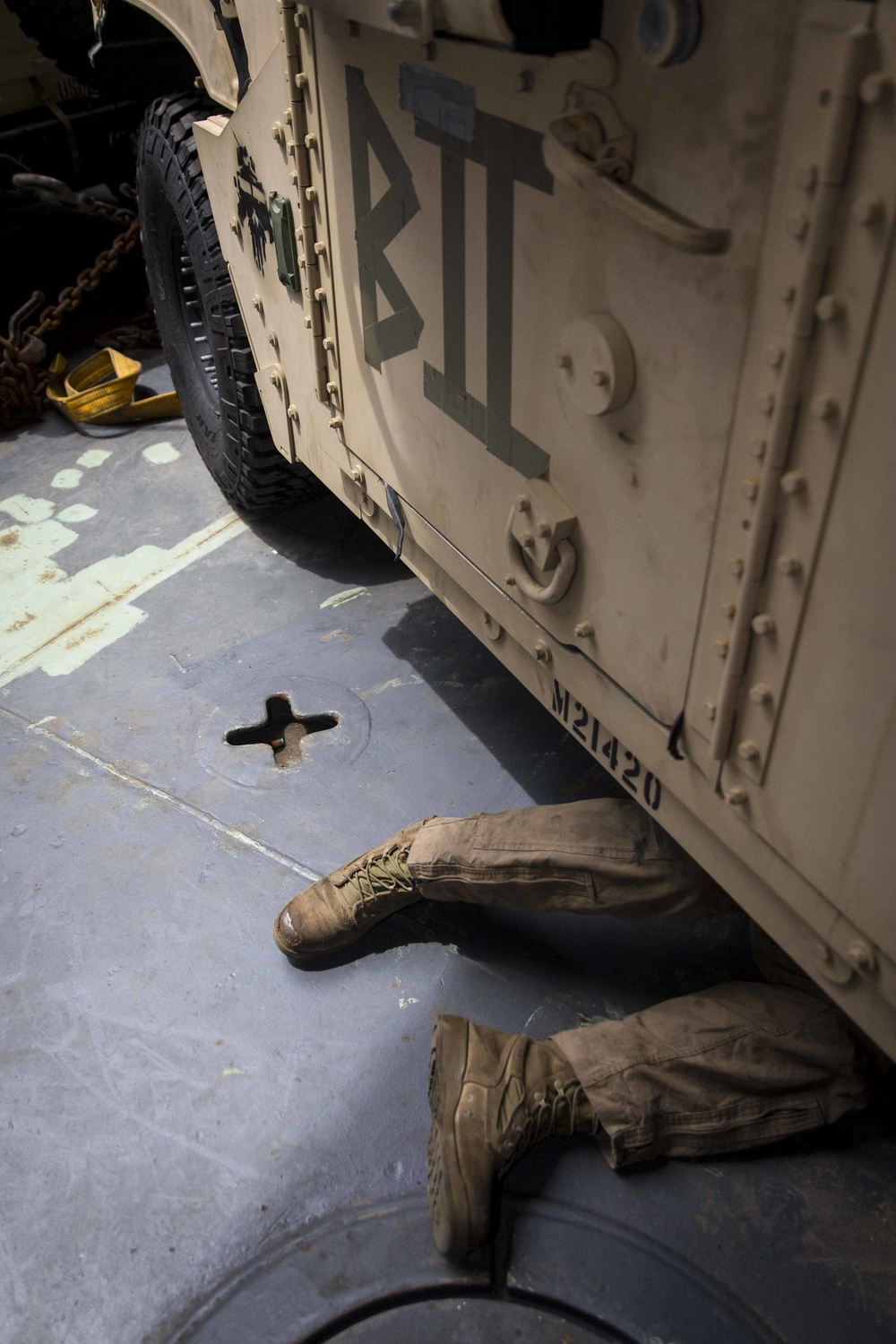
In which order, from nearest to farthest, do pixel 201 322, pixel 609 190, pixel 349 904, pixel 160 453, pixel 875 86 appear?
1. pixel 875 86
2. pixel 609 190
3. pixel 349 904
4. pixel 201 322
5. pixel 160 453

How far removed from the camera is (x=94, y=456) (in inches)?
135

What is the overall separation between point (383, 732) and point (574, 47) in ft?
4.87

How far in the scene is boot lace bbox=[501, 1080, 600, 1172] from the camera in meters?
1.49

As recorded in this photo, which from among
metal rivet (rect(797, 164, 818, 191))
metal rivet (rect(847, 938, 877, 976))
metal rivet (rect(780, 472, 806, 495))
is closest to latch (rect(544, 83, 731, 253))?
metal rivet (rect(797, 164, 818, 191))

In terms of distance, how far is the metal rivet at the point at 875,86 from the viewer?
0.81m

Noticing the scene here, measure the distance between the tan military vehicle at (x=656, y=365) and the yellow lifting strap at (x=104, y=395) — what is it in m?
1.79

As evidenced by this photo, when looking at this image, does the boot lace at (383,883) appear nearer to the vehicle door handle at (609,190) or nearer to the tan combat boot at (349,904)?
the tan combat boot at (349,904)

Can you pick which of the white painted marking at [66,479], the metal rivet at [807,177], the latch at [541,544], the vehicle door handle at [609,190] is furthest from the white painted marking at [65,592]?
the metal rivet at [807,177]

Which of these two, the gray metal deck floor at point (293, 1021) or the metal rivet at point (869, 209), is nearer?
the metal rivet at point (869, 209)

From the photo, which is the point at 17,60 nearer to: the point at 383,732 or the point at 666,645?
the point at 383,732

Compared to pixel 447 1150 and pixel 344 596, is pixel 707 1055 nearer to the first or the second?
pixel 447 1150

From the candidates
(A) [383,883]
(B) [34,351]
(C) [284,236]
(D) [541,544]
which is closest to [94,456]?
(B) [34,351]

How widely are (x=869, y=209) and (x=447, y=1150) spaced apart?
1258 millimetres

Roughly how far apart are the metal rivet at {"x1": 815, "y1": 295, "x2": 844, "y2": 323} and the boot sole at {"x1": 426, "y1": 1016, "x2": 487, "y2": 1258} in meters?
1.14
